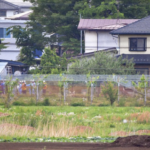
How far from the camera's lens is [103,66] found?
27.7m

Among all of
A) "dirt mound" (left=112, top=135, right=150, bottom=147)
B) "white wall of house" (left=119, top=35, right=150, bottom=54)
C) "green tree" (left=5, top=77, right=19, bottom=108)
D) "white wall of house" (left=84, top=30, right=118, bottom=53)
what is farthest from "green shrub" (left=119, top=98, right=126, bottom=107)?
"white wall of house" (left=84, top=30, right=118, bottom=53)

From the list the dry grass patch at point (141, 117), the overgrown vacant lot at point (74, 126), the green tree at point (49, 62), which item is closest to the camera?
the overgrown vacant lot at point (74, 126)

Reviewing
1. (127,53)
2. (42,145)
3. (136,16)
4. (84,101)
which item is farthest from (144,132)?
(136,16)

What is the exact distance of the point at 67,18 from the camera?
4347 cm

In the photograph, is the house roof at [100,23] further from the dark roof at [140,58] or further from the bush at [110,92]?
the bush at [110,92]

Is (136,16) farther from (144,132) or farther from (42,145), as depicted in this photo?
(42,145)

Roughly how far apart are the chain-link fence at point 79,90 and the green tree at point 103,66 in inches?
130

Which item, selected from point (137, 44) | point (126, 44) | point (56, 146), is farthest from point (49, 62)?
point (56, 146)

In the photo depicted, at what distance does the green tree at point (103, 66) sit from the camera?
90.5ft

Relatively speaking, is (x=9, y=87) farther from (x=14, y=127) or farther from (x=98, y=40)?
(x=98, y=40)

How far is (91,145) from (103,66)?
17261mm

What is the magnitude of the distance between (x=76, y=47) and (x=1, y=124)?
97.4 feet

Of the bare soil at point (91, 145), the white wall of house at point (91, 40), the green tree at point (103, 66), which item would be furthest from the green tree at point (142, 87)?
the white wall of house at point (91, 40)

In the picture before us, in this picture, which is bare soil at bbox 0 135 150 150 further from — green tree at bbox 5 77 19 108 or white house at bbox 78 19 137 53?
white house at bbox 78 19 137 53
